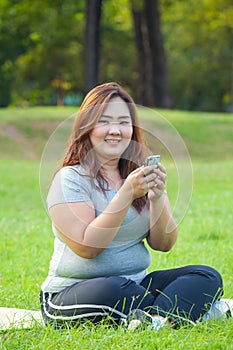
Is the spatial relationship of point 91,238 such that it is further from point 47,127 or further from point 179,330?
point 47,127

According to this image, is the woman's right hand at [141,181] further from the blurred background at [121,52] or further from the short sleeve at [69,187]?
the blurred background at [121,52]

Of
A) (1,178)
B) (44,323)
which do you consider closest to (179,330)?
(44,323)

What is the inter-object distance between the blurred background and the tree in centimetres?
3

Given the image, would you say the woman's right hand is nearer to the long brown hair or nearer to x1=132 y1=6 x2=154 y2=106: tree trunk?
the long brown hair

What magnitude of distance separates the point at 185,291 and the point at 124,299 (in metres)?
0.29

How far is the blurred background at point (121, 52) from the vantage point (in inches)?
992

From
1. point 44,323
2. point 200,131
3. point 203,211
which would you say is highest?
point 44,323

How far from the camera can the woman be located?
3.31 metres

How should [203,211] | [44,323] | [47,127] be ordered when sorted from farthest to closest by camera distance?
1. [47,127]
2. [203,211]
3. [44,323]

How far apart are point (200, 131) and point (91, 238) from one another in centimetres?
1607

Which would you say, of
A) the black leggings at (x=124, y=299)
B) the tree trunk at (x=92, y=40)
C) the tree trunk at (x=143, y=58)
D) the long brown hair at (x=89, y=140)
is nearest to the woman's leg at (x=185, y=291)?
the black leggings at (x=124, y=299)

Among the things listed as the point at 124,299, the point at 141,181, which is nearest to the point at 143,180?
the point at 141,181

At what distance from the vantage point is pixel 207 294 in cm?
350

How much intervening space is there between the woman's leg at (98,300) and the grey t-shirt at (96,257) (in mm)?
75
